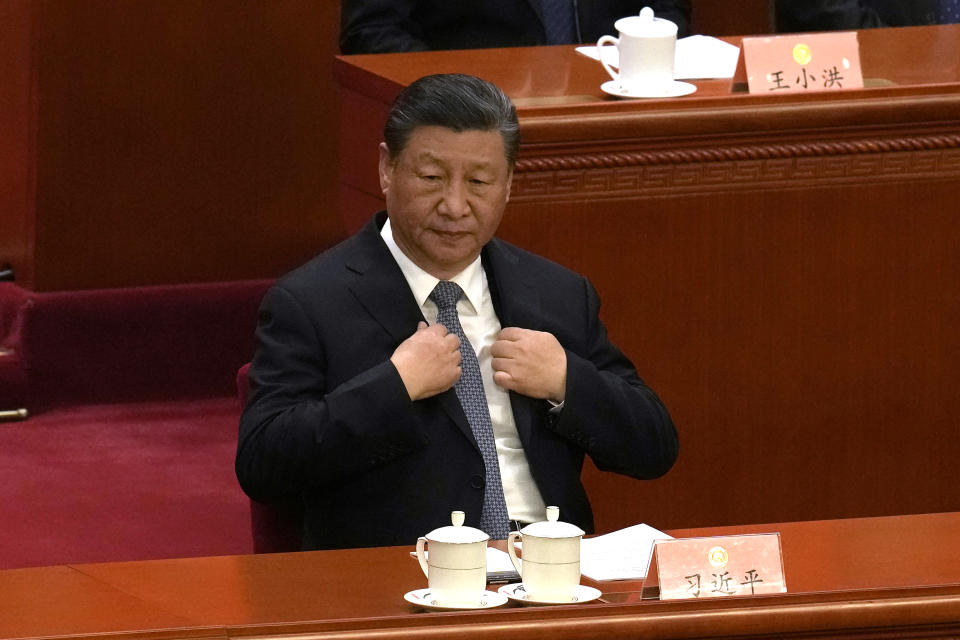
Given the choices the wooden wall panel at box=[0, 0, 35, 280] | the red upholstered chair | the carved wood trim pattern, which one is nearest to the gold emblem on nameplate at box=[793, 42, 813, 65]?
the carved wood trim pattern

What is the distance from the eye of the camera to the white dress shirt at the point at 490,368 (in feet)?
7.63

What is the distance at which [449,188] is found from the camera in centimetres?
227

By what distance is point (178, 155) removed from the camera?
3.74 metres

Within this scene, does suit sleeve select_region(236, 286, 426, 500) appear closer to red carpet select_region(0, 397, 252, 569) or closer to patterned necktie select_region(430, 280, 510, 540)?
patterned necktie select_region(430, 280, 510, 540)

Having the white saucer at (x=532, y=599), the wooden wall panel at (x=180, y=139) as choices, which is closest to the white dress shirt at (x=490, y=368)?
the white saucer at (x=532, y=599)

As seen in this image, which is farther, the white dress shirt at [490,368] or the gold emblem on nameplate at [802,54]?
the gold emblem on nameplate at [802,54]

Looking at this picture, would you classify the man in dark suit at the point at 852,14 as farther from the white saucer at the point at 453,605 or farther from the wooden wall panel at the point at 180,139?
the white saucer at the point at 453,605

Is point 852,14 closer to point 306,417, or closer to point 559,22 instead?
point 559,22

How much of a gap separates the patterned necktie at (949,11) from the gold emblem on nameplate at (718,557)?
8.17ft

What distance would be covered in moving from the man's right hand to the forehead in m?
0.22

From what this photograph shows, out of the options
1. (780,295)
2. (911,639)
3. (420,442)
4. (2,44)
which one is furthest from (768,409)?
(2,44)

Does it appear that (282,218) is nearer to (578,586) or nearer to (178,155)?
(178,155)

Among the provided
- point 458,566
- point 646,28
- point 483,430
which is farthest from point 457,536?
point 646,28

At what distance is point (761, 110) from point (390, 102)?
0.56 meters
